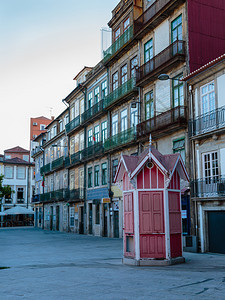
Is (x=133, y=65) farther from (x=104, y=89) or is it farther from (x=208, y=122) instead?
(x=208, y=122)

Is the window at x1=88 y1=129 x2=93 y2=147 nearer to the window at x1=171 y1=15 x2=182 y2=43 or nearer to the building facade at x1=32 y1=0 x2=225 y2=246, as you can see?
the building facade at x1=32 y1=0 x2=225 y2=246

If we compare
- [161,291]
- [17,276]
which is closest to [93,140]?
[17,276]

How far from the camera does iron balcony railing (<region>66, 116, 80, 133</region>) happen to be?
37.9 metres

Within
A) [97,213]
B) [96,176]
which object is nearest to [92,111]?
[96,176]

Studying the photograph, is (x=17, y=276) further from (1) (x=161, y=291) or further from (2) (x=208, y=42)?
(2) (x=208, y=42)

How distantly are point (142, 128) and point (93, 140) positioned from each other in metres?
9.73

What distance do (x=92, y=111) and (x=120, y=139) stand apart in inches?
271

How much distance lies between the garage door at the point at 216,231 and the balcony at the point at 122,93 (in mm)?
10995

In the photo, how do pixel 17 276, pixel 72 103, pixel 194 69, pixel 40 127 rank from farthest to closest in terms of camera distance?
pixel 40 127 → pixel 72 103 → pixel 194 69 → pixel 17 276

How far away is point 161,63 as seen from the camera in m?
22.5

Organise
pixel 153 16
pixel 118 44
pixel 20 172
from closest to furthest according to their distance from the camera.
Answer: pixel 153 16
pixel 118 44
pixel 20 172

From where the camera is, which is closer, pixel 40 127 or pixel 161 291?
pixel 161 291

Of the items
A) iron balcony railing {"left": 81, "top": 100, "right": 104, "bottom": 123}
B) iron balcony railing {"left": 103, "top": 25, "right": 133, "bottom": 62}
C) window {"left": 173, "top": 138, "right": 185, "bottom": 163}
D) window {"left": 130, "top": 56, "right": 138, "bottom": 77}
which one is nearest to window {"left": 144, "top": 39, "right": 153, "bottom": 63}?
window {"left": 130, "top": 56, "right": 138, "bottom": 77}

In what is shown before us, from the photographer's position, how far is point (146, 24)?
965 inches
